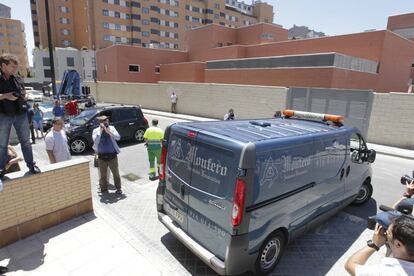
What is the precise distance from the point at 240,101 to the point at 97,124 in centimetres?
1025

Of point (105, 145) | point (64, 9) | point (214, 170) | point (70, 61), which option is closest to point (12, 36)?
point (64, 9)

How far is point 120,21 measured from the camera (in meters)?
57.3

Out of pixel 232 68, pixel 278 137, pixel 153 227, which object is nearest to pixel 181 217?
pixel 153 227

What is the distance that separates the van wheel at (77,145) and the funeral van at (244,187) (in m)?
6.65

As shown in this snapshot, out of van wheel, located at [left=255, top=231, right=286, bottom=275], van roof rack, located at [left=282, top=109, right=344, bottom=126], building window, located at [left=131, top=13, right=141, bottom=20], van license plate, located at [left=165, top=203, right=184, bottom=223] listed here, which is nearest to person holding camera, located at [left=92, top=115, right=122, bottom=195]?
van license plate, located at [left=165, top=203, right=184, bottom=223]

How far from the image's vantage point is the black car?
379 inches

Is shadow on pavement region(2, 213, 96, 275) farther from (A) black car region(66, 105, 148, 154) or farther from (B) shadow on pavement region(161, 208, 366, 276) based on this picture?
(A) black car region(66, 105, 148, 154)

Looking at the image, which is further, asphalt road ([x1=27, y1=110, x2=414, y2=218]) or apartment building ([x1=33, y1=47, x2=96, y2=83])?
apartment building ([x1=33, y1=47, x2=96, y2=83])

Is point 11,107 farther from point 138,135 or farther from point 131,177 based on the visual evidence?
point 138,135

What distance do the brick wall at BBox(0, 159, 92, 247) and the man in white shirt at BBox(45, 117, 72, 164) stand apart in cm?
102

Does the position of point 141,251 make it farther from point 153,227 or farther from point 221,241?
point 221,241

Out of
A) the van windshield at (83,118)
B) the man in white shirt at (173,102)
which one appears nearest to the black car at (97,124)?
the van windshield at (83,118)

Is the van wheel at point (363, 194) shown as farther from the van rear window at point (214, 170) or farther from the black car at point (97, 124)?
the black car at point (97, 124)

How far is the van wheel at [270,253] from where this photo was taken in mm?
3527
